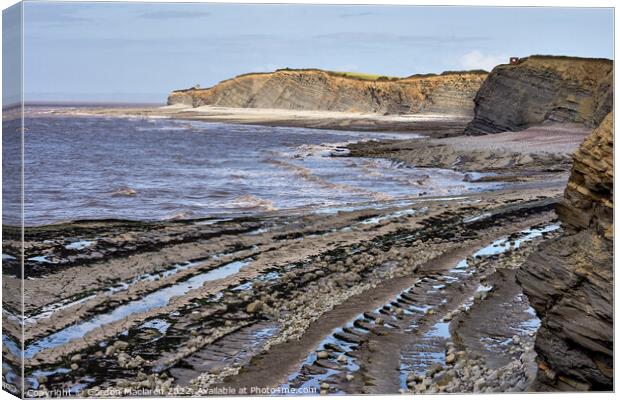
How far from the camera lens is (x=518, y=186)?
9.12 m

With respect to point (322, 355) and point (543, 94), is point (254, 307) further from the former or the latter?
point (543, 94)

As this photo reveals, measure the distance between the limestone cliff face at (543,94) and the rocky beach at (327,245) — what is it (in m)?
0.02

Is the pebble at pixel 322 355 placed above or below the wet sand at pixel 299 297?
below

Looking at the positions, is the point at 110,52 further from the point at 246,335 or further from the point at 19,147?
the point at 246,335

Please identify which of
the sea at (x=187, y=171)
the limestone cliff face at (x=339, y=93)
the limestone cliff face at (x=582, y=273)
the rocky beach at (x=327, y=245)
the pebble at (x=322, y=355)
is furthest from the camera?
the limestone cliff face at (x=339, y=93)

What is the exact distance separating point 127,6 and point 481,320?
3.77m

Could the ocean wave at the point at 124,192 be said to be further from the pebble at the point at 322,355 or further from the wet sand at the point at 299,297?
the pebble at the point at 322,355

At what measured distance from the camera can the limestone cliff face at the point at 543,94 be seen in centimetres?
811

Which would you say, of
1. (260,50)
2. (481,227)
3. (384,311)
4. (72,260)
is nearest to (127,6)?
(260,50)

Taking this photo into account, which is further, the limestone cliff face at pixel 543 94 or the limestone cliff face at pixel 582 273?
the limestone cliff face at pixel 543 94

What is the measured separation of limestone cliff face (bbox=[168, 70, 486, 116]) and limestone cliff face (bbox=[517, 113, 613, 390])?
80.0 inches

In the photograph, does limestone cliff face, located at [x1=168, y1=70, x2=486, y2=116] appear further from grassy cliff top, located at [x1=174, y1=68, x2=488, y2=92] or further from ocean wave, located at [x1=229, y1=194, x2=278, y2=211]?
ocean wave, located at [x1=229, y1=194, x2=278, y2=211]

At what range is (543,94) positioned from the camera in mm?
8930

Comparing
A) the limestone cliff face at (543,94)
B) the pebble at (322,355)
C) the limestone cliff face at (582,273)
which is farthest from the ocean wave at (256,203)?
the limestone cliff face at (582,273)
